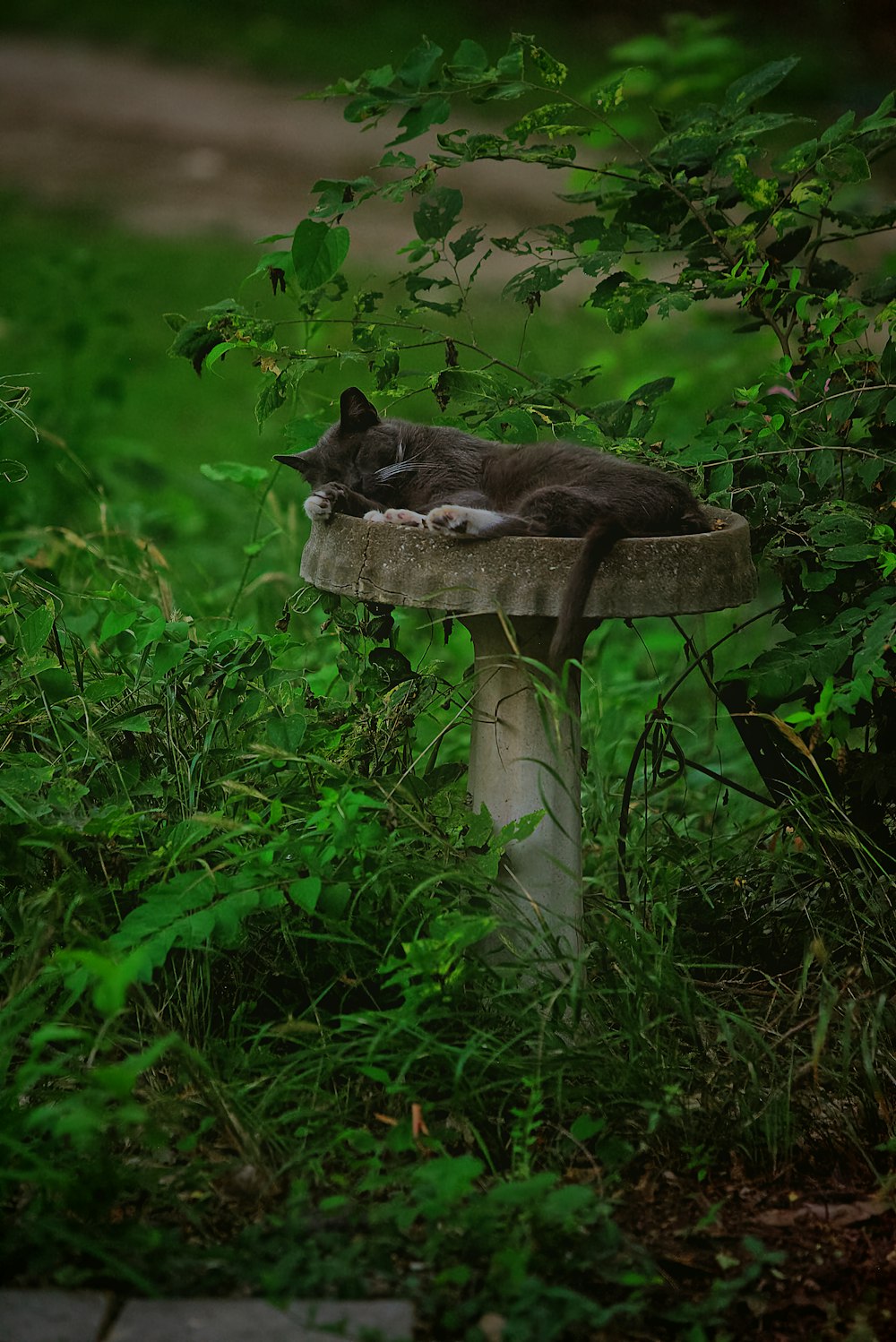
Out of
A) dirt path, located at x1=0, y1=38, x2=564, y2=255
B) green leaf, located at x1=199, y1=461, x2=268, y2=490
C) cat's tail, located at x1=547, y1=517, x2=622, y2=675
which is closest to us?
cat's tail, located at x1=547, y1=517, x2=622, y2=675

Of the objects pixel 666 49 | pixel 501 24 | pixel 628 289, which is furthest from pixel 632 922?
pixel 501 24

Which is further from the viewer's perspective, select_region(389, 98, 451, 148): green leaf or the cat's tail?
select_region(389, 98, 451, 148): green leaf

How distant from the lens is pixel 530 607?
245 cm

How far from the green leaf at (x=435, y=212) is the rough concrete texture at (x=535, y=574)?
84 cm

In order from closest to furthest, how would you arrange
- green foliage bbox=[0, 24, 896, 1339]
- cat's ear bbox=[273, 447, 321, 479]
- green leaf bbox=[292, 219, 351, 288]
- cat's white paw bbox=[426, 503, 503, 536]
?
1. green foliage bbox=[0, 24, 896, 1339]
2. cat's white paw bbox=[426, 503, 503, 536]
3. green leaf bbox=[292, 219, 351, 288]
4. cat's ear bbox=[273, 447, 321, 479]

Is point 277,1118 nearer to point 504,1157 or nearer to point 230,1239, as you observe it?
point 230,1239

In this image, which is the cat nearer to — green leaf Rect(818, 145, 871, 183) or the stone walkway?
green leaf Rect(818, 145, 871, 183)

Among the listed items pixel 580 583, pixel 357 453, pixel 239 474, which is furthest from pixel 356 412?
pixel 580 583

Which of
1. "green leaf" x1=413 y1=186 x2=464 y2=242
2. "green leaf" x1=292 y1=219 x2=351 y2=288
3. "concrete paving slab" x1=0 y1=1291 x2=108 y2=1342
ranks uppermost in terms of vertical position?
"green leaf" x1=413 y1=186 x2=464 y2=242

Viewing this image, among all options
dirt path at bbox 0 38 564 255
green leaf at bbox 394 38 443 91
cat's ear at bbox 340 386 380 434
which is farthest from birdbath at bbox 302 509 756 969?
dirt path at bbox 0 38 564 255

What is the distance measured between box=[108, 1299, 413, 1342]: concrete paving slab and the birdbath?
2.36ft

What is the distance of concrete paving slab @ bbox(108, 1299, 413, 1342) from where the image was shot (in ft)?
5.98

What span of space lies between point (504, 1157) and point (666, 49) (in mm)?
4188

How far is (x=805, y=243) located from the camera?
124 inches
